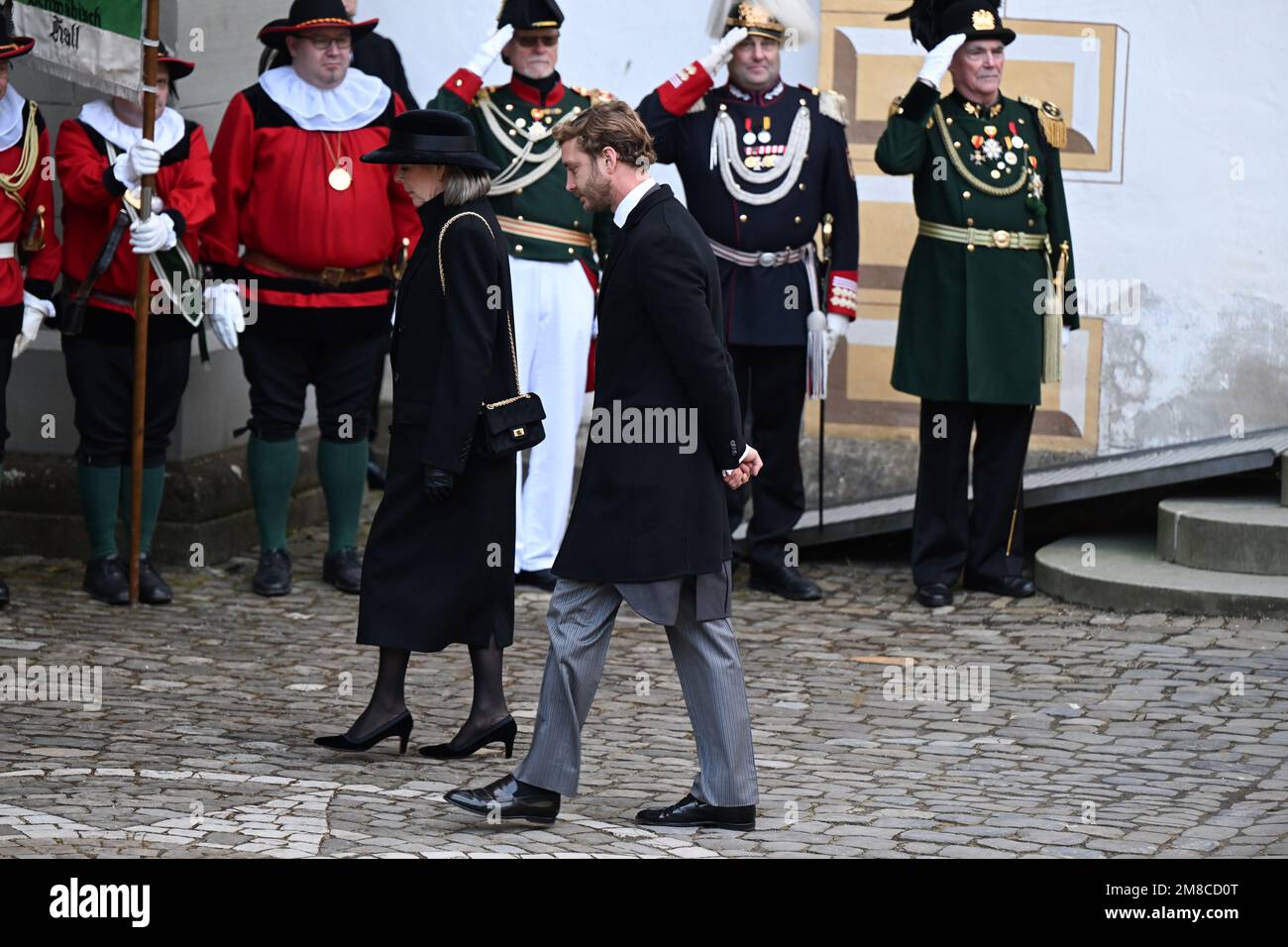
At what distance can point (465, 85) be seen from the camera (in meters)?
8.35

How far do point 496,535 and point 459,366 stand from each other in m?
0.49

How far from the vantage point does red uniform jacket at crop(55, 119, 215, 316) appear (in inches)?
314

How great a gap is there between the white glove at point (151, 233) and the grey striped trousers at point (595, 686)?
3111 mm

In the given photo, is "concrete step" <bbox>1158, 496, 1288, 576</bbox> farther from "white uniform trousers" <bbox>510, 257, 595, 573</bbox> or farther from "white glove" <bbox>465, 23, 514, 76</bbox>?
"white glove" <bbox>465, 23, 514, 76</bbox>

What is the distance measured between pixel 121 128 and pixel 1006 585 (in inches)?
143

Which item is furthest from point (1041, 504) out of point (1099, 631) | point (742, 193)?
point (742, 193)

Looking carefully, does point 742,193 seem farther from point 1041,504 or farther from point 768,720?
point 768,720

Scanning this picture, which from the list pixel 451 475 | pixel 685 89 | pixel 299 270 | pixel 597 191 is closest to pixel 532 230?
pixel 685 89

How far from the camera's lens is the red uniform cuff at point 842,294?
847 centimetres

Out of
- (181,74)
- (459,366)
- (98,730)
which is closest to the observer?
(459,366)

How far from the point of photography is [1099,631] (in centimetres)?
782

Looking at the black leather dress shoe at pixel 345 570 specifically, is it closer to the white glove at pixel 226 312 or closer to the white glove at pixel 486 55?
the white glove at pixel 226 312

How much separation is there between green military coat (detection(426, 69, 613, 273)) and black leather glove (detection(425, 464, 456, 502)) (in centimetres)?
269

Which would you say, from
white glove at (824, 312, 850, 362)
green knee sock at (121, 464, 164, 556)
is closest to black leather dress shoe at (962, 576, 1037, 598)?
white glove at (824, 312, 850, 362)
